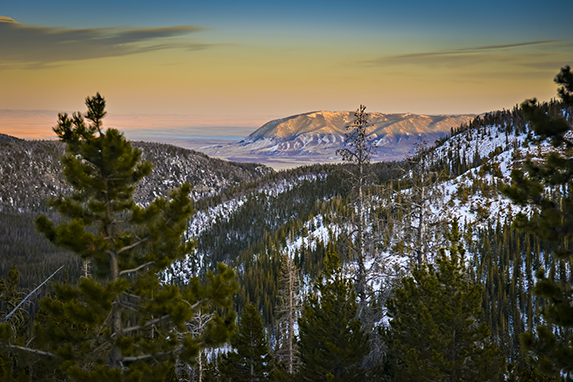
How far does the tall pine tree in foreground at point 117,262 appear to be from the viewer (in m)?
9.73

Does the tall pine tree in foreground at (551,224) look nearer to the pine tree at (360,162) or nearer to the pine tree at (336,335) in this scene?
the pine tree at (336,335)

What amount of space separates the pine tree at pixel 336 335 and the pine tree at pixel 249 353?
192 inches

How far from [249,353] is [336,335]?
22.5 ft

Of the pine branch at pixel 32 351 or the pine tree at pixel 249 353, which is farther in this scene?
the pine tree at pixel 249 353

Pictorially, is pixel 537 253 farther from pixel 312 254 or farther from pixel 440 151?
pixel 440 151

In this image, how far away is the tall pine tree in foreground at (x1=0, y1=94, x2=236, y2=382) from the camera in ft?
31.9

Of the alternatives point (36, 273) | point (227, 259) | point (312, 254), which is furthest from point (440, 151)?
point (36, 273)

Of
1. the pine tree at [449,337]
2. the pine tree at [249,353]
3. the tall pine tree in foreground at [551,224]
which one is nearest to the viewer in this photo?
the tall pine tree in foreground at [551,224]

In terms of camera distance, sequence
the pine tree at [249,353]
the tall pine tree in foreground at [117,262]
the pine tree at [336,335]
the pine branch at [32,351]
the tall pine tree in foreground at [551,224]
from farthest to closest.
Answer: the pine tree at [249,353] < the pine tree at [336,335] < the tall pine tree in foreground at [117,262] < the pine branch at [32,351] < the tall pine tree in foreground at [551,224]

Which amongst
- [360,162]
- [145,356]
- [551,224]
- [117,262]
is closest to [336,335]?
[360,162]

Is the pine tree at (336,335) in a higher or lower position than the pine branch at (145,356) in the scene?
lower

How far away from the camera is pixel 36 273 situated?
126m

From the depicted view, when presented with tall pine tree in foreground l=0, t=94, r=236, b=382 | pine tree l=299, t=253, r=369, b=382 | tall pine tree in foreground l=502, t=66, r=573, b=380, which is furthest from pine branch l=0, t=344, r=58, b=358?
tall pine tree in foreground l=502, t=66, r=573, b=380

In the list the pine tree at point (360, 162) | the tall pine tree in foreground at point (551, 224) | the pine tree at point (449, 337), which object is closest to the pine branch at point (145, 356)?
the tall pine tree in foreground at point (551, 224)
